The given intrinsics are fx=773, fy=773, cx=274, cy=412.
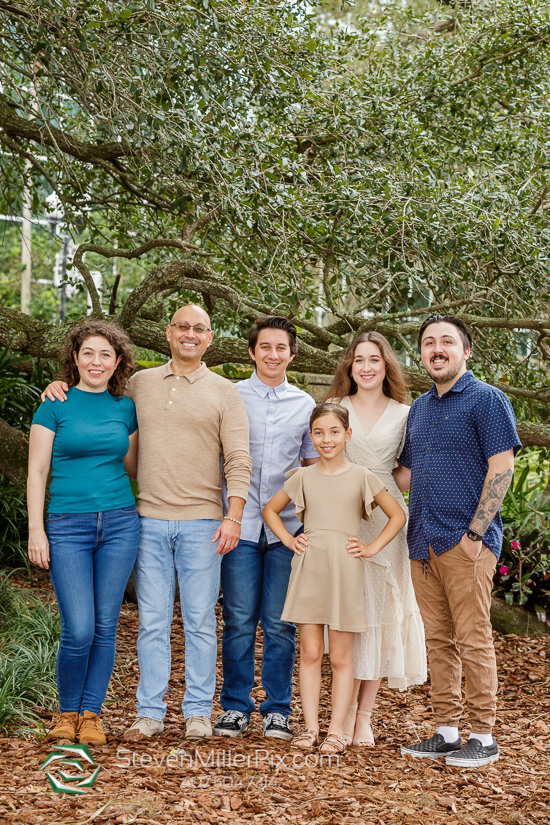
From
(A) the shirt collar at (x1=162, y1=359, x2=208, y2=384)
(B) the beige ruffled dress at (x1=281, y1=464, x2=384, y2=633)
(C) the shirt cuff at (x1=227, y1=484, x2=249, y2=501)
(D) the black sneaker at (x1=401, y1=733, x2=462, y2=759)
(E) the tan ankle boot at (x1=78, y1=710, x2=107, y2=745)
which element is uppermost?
(A) the shirt collar at (x1=162, y1=359, x2=208, y2=384)

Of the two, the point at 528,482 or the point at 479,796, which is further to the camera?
the point at 528,482

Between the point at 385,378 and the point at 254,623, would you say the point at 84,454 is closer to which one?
the point at 254,623

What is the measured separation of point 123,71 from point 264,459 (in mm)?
2384

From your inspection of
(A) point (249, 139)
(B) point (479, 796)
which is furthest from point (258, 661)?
(A) point (249, 139)

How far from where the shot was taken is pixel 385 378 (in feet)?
12.3

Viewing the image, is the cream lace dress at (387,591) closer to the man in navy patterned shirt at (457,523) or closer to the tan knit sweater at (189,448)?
the man in navy patterned shirt at (457,523)

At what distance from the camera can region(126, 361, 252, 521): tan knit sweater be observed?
350 centimetres

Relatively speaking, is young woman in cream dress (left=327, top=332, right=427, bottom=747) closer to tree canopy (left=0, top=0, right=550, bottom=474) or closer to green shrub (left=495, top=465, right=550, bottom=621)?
tree canopy (left=0, top=0, right=550, bottom=474)

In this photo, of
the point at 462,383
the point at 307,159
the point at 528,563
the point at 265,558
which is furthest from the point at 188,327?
the point at 528,563

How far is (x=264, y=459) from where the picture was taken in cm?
371

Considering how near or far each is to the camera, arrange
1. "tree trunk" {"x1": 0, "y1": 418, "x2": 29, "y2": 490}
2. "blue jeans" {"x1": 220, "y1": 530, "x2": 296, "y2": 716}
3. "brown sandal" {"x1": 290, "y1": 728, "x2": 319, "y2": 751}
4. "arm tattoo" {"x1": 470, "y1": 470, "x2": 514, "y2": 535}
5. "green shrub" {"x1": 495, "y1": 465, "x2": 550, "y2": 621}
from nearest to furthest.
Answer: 1. "arm tattoo" {"x1": 470, "y1": 470, "x2": 514, "y2": 535}
2. "brown sandal" {"x1": 290, "y1": 728, "x2": 319, "y2": 751}
3. "blue jeans" {"x1": 220, "y1": 530, "x2": 296, "y2": 716}
4. "tree trunk" {"x1": 0, "y1": 418, "x2": 29, "y2": 490}
5. "green shrub" {"x1": 495, "y1": 465, "x2": 550, "y2": 621}

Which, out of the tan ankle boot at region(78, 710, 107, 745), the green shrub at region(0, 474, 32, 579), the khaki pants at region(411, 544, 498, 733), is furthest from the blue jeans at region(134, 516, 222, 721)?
the green shrub at region(0, 474, 32, 579)

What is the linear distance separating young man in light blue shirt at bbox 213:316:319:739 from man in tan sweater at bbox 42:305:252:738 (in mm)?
114

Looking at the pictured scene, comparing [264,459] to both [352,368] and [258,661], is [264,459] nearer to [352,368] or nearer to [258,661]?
[352,368]
